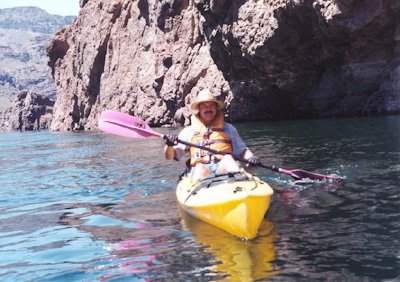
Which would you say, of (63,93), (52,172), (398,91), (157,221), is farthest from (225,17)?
(63,93)

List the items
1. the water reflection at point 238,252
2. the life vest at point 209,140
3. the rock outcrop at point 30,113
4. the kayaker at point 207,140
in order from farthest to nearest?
1. the rock outcrop at point 30,113
2. the life vest at point 209,140
3. the kayaker at point 207,140
4. the water reflection at point 238,252

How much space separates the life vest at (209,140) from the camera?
7066 millimetres

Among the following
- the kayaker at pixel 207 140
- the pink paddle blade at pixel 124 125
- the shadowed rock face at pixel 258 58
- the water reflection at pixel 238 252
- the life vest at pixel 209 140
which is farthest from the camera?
the shadowed rock face at pixel 258 58

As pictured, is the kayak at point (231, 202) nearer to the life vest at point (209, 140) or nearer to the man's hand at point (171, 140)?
the life vest at point (209, 140)

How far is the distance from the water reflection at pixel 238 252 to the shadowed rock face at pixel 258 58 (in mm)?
18553

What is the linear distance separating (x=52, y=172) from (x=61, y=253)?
8367 mm

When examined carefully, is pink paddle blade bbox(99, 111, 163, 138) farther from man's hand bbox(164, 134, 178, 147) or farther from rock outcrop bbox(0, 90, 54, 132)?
rock outcrop bbox(0, 90, 54, 132)

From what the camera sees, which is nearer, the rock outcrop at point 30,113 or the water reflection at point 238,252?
the water reflection at point 238,252

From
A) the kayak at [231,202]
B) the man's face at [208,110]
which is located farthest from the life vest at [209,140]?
the kayak at [231,202]

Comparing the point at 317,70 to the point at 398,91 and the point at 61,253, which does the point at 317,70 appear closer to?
the point at 398,91

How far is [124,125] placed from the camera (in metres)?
8.66

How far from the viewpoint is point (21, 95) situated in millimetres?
104625

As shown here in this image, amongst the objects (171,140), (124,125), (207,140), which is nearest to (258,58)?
(124,125)

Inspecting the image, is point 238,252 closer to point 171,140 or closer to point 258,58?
point 171,140
